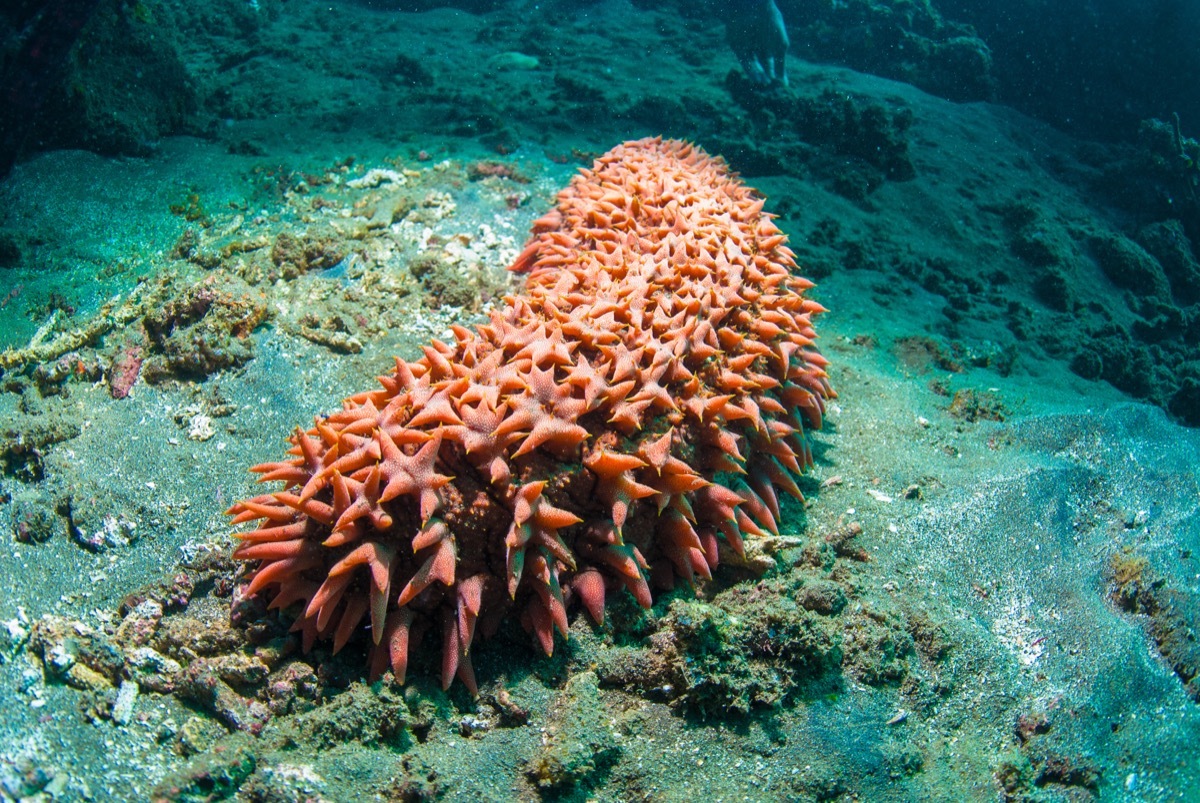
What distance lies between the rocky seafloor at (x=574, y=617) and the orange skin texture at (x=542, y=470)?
0.81 feet

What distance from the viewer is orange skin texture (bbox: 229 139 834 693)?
A: 2180 millimetres

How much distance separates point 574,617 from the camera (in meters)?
2.55

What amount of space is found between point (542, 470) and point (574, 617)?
0.66 meters

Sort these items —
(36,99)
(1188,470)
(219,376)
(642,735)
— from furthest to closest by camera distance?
(36,99) < (1188,470) < (219,376) < (642,735)

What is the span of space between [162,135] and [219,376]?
442 centimetres

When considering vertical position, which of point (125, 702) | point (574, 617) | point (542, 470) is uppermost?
point (542, 470)

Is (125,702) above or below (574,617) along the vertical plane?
below

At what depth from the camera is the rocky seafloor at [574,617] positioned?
7.21ft

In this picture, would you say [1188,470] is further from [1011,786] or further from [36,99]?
[36,99]

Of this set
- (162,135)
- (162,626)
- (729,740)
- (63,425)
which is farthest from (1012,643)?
(162,135)

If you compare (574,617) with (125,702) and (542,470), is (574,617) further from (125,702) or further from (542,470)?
(125,702)

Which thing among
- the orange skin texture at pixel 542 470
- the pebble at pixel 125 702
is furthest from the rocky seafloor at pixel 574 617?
the orange skin texture at pixel 542 470

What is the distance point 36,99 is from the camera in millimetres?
5102

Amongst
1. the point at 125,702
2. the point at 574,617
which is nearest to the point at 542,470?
the point at 574,617
